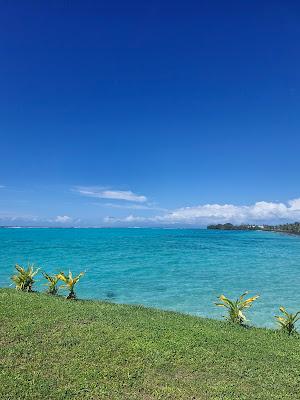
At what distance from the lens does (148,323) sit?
10578 mm

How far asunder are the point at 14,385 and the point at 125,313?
5333 millimetres

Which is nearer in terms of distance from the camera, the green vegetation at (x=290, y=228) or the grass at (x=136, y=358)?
the grass at (x=136, y=358)

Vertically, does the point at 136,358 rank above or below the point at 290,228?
below

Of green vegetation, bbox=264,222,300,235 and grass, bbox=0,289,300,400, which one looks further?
green vegetation, bbox=264,222,300,235

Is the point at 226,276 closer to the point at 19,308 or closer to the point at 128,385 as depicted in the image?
the point at 19,308

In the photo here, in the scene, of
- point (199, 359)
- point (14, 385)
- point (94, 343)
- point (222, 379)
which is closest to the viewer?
point (14, 385)

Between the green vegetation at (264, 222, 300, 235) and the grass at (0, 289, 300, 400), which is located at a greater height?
the green vegetation at (264, 222, 300, 235)

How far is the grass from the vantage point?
22.5ft

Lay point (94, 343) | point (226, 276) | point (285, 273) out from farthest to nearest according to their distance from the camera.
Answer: point (285, 273)
point (226, 276)
point (94, 343)

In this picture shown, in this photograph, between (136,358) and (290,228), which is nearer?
(136,358)

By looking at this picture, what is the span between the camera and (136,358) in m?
8.02

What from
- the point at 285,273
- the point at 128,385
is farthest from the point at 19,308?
the point at 285,273

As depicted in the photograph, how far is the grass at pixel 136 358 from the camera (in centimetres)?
685

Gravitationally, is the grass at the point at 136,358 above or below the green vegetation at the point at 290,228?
below
